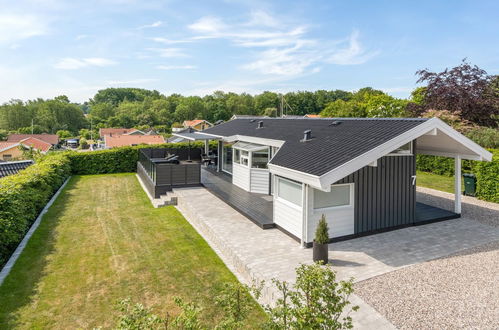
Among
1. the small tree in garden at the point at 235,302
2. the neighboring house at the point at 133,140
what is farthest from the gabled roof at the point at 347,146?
the neighboring house at the point at 133,140

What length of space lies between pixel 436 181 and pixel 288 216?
1259cm

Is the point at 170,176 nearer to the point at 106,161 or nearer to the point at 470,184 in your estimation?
the point at 106,161

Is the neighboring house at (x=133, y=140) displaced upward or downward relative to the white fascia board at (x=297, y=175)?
upward

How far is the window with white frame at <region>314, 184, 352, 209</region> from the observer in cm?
785

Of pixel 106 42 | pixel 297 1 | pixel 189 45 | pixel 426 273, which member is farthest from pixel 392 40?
pixel 426 273

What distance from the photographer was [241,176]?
45.2ft

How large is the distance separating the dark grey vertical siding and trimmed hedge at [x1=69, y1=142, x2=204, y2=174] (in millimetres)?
16365

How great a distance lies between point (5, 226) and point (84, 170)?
50.7 feet

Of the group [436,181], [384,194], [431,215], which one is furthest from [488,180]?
[384,194]

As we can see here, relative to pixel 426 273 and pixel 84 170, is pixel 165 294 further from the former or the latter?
pixel 84 170

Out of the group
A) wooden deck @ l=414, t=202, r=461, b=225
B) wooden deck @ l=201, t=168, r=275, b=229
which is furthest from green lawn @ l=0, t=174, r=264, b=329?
wooden deck @ l=414, t=202, r=461, b=225

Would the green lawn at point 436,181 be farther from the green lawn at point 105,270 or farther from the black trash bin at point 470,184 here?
the green lawn at point 105,270

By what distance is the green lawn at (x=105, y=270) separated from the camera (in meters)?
5.40

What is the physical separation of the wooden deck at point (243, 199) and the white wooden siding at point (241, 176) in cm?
22
